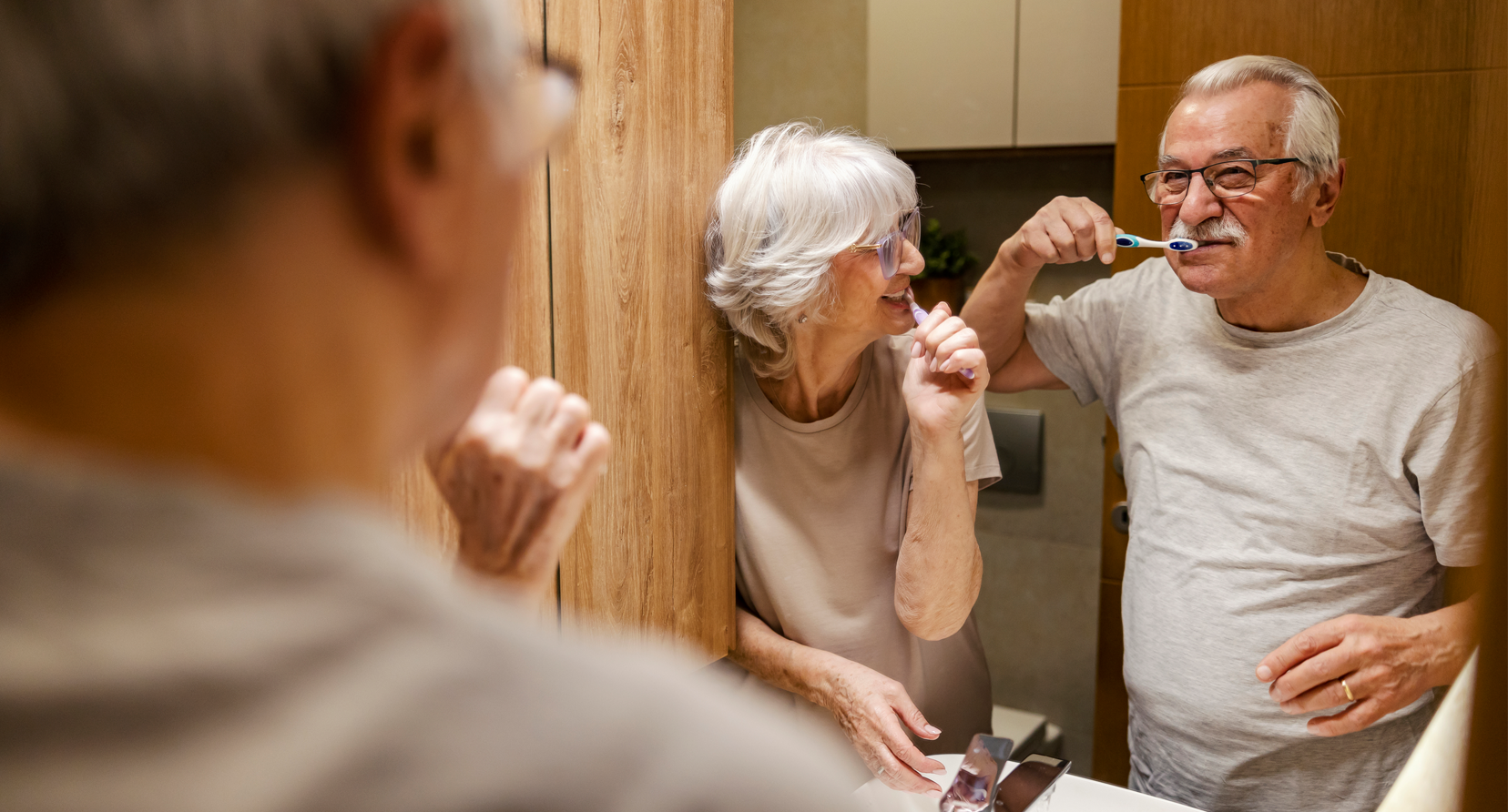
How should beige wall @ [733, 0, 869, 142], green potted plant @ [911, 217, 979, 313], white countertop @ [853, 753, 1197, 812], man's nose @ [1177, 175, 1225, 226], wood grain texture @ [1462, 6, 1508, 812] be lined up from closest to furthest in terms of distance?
wood grain texture @ [1462, 6, 1508, 812] < white countertop @ [853, 753, 1197, 812] < man's nose @ [1177, 175, 1225, 226] < beige wall @ [733, 0, 869, 142] < green potted plant @ [911, 217, 979, 313]

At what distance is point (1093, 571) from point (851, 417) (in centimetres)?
69

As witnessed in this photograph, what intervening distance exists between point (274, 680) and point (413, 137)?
107mm

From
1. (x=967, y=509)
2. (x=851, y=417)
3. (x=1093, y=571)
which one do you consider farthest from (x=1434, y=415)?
(x=1093, y=571)

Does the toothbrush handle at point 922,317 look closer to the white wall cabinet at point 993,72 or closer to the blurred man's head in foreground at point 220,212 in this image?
the white wall cabinet at point 993,72

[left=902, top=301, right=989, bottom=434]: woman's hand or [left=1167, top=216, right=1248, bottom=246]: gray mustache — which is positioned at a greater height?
[left=1167, top=216, right=1248, bottom=246]: gray mustache

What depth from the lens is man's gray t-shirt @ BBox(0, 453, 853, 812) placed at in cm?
15

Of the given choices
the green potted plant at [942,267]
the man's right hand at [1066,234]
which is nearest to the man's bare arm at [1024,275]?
the man's right hand at [1066,234]

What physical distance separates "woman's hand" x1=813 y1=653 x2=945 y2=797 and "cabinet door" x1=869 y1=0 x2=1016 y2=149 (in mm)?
838

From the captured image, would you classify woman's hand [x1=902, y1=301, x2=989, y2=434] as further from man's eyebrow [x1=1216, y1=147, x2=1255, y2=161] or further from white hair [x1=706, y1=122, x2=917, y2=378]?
man's eyebrow [x1=1216, y1=147, x2=1255, y2=161]

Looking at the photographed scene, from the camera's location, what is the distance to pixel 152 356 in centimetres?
16

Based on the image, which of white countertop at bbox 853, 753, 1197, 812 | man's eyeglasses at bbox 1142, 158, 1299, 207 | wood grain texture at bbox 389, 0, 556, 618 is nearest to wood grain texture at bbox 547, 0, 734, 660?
wood grain texture at bbox 389, 0, 556, 618

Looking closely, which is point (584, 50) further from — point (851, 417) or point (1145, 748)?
point (1145, 748)

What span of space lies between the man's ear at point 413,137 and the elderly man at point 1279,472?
3.15 feet

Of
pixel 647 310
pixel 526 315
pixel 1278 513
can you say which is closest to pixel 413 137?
pixel 526 315
